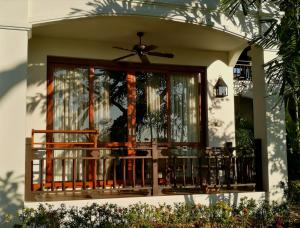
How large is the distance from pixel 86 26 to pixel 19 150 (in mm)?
2616

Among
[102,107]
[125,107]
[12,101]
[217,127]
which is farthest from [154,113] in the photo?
[12,101]

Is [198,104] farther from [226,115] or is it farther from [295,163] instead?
[295,163]

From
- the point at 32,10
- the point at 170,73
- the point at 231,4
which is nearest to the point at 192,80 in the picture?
the point at 170,73

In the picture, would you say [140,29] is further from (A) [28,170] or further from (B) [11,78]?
(A) [28,170]

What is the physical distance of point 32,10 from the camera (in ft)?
20.5

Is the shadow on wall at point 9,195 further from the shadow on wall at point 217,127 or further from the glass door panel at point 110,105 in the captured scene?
the shadow on wall at point 217,127

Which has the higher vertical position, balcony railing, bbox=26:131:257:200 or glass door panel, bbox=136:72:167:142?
glass door panel, bbox=136:72:167:142

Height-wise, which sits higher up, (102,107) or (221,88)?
(221,88)

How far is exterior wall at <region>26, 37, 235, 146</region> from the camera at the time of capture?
7949 millimetres

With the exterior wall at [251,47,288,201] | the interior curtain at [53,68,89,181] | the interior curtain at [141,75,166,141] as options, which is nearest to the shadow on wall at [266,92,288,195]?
the exterior wall at [251,47,288,201]

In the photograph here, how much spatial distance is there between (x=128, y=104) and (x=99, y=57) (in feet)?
3.59

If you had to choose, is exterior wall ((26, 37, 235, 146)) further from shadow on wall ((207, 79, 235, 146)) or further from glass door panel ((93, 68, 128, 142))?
glass door panel ((93, 68, 128, 142))

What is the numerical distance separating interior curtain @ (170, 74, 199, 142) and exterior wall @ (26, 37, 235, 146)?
301mm

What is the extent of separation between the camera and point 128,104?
28.2ft
